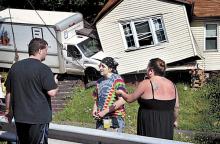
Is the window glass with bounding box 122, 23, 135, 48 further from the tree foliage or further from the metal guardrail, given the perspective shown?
the metal guardrail

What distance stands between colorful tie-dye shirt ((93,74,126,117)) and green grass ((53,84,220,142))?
7957 mm

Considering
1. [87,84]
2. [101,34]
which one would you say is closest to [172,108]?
[87,84]

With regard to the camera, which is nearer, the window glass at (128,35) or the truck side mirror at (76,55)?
the truck side mirror at (76,55)

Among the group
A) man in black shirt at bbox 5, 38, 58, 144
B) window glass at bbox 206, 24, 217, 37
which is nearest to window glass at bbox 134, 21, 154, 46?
window glass at bbox 206, 24, 217, 37

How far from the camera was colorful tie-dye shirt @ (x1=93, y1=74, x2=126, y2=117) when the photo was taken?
22.7ft

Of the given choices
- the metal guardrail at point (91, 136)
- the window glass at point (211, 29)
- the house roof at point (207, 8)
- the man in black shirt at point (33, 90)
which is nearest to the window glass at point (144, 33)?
the house roof at point (207, 8)

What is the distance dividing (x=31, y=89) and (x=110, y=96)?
1.39m

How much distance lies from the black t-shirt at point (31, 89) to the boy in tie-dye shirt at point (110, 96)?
112 cm

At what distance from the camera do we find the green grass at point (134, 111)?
53.4 feet

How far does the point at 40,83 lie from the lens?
5.93 metres

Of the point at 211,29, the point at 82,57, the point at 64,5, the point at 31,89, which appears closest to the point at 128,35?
the point at 82,57

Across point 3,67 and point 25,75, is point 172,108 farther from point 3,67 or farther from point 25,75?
point 3,67

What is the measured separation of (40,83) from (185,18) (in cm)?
1638

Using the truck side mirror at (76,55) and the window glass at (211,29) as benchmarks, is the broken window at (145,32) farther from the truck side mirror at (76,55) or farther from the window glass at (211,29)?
the truck side mirror at (76,55)
